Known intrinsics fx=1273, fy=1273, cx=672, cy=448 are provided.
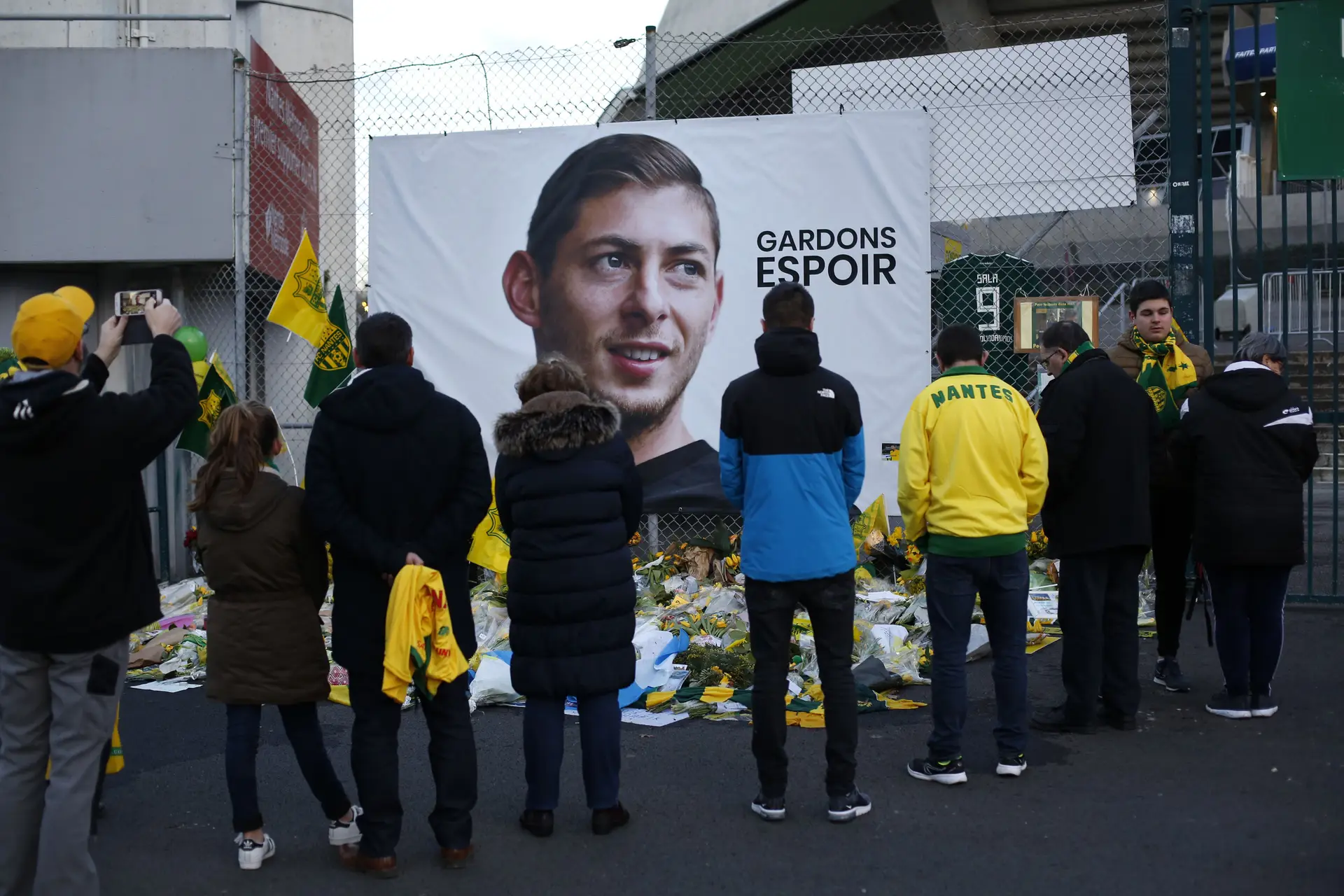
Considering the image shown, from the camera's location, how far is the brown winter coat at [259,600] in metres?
4.19

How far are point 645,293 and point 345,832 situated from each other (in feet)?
16.3

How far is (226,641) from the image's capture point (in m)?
4.23

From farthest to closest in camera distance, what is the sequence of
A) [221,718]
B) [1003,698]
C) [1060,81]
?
[1060,81], [221,718], [1003,698]

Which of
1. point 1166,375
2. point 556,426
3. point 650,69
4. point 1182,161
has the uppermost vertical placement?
point 650,69

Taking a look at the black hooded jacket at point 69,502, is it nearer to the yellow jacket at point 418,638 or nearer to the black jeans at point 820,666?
the yellow jacket at point 418,638

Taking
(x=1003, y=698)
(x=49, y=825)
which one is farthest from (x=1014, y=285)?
(x=49, y=825)

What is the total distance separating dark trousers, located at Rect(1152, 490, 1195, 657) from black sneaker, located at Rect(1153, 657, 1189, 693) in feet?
0.12

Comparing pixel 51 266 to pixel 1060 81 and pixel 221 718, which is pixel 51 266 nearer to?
pixel 221 718

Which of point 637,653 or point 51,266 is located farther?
point 51,266

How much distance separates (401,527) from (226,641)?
713 mm

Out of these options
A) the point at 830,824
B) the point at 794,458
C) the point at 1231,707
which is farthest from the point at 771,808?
the point at 1231,707

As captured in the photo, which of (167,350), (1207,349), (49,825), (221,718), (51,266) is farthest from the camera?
(51,266)

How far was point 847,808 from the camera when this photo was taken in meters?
4.54

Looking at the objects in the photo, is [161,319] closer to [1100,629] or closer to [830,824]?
[830,824]
